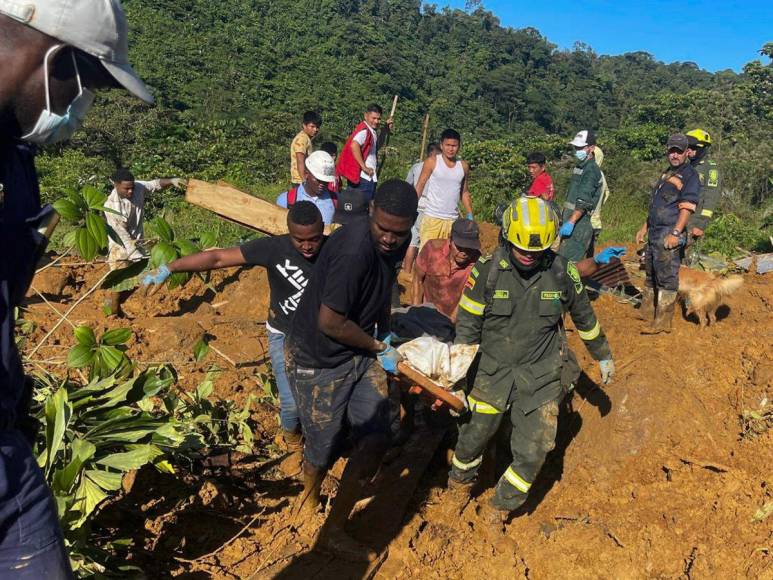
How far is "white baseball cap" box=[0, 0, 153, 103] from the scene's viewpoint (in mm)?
1457

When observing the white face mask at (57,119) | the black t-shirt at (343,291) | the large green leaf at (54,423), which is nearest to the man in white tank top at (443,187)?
the black t-shirt at (343,291)

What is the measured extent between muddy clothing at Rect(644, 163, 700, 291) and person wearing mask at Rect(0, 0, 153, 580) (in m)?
5.70

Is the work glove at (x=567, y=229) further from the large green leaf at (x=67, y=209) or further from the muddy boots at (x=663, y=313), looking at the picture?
the large green leaf at (x=67, y=209)

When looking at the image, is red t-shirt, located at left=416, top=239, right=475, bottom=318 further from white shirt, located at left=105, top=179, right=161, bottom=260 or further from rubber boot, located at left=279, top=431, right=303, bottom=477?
white shirt, located at left=105, top=179, right=161, bottom=260

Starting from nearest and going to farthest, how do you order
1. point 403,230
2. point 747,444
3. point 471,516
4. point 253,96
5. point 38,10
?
point 38,10 → point 403,230 → point 471,516 → point 747,444 → point 253,96

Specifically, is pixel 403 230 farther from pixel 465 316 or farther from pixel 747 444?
pixel 747 444

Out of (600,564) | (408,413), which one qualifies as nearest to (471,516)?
(600,564)

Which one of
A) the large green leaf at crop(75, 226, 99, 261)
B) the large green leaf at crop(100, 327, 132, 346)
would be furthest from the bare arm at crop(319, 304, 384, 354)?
the large green leaf at crop(75, 226, 99, 261)

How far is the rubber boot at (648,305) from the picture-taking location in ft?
23.2

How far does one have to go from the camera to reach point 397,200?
10.5 ft

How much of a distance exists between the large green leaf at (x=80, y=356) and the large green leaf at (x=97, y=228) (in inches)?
19.9

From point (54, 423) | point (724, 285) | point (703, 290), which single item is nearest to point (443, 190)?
point (703, 290)

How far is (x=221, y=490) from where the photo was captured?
13.2 feet

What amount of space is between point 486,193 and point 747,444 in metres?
11.8
